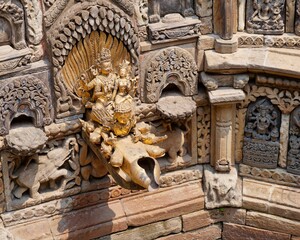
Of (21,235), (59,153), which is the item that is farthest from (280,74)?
(21,235)

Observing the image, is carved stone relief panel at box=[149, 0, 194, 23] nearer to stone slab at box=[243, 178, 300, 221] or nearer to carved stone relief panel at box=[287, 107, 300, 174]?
carved stone relief panel at box=[287, 107, 300, 174]

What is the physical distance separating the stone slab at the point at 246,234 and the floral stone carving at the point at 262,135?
27.8 inches

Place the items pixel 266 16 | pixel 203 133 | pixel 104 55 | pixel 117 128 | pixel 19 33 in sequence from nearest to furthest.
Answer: pixel 19 33 → pixel 117 128 → pixel 104 55 → pixel 266 16 → pixel 203 133

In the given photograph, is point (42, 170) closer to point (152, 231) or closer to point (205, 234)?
point (152, 231)

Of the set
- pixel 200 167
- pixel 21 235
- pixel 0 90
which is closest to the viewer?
pixel 0 90

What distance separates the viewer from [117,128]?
7.09 metres

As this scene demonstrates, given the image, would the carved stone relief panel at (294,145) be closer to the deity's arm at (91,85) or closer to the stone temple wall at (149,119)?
the stone temple wall at (149,119)

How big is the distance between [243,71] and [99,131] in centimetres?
171

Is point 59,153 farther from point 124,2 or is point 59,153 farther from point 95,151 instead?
point 124,2

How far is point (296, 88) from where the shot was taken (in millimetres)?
7855

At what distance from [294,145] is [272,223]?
2.87 ft

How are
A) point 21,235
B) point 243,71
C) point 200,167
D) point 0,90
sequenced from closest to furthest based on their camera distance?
point 0,90 < point 21,235 < point 243,71 < point 200,167

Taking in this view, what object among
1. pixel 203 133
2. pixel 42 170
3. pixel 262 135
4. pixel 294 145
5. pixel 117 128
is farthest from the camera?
pixel 203 133

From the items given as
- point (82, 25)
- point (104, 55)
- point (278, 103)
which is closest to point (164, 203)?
point (278, 103)
